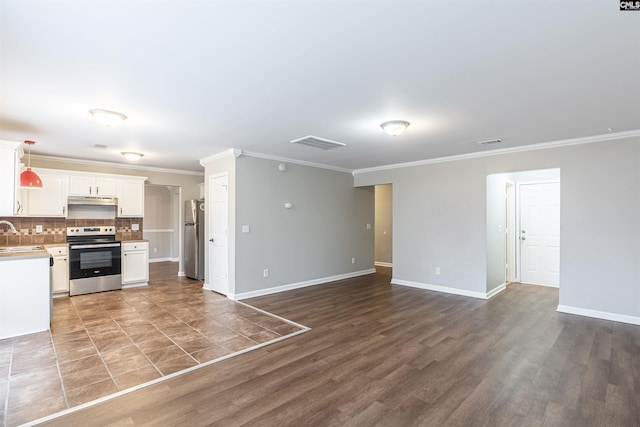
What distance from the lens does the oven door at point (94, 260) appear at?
5.39 meters

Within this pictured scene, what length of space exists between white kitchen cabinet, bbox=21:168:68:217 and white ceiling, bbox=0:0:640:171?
4.86ft

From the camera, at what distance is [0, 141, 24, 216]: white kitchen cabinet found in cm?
364

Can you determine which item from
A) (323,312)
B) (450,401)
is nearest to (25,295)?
(323,312)

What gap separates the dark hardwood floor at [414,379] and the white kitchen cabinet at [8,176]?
291 cm

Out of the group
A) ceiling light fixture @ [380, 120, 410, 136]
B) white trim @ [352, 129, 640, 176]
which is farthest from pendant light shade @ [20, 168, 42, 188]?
white trim @ [352, 129, 640, 176]

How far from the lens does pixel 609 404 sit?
7.45ft

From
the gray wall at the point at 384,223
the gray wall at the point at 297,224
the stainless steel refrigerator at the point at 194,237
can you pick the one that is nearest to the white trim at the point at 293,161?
the gray wall at the point at 297,224

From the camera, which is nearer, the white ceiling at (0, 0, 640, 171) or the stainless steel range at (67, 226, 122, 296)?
the white ceiling at (0, 0, 640, 171)

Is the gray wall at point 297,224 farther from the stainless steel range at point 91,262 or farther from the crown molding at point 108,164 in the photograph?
the crown molding at point 108,164

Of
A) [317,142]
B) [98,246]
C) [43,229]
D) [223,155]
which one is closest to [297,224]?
[223,155]

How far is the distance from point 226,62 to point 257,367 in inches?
100

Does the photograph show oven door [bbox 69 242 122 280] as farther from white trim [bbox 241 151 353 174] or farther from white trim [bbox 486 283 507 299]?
white trim [bbox 486 283 507 299]

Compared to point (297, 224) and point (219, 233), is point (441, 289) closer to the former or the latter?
point (297, 224)

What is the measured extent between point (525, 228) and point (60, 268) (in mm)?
8724
